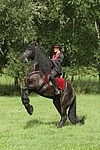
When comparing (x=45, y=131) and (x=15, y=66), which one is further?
(x=15, y=66)

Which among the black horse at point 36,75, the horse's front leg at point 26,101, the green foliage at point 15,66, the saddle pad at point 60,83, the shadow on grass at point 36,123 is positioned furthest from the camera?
the green foliage at point 15,66

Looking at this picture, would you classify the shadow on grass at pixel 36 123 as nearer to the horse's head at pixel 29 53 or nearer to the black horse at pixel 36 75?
the black horse at pixel 36 75

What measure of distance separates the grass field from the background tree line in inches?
187

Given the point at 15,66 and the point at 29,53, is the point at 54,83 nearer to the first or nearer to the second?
the point at 29,53

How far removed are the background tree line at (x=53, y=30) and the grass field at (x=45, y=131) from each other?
15.5 ft

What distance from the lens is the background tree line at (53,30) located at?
19.6 metres

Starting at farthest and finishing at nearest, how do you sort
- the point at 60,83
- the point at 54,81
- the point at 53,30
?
the point at 53,30, the point at 60,83, the point at 54,81

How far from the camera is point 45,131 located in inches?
435

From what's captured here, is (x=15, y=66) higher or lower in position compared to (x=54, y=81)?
lower

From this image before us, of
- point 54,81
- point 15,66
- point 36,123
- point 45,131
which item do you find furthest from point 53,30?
point 45,131

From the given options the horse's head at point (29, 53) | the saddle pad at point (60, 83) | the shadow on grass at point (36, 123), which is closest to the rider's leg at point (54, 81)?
the saddle pad at point (60, 83)

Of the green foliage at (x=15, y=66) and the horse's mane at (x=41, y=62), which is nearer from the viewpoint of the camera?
the horse's mane at (x=41, y=62)

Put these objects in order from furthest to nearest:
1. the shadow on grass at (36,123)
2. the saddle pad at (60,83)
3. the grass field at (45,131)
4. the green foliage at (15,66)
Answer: the green foliage at (15,66) → the shadow on grass at (36,123) → the saddle pad at (60,83) → the grass field at (45,131)

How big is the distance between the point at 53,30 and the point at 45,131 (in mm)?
11541
